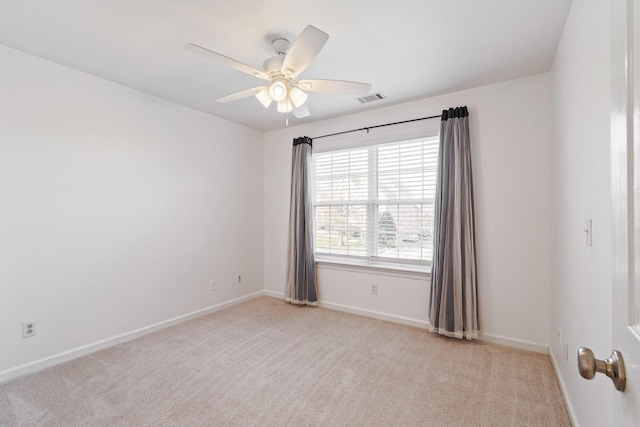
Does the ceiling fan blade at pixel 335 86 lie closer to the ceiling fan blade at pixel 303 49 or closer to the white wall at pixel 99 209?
the ceiling fan blade at pixel 303 49

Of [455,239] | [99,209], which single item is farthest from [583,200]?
[99,209]

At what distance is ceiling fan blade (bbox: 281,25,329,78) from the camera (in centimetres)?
161

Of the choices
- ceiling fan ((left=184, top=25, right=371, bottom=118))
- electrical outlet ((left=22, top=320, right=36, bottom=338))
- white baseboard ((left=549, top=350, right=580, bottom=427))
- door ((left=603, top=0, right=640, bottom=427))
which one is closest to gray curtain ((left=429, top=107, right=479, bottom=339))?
white baseboard ((left=549, top=350, right=580, bottom=427))

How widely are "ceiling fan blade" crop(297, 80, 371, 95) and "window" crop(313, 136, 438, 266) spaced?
149 centimetres

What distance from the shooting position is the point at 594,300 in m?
1.41

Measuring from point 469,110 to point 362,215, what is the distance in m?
1.66

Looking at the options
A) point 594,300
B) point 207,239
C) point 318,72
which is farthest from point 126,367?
point 594,300

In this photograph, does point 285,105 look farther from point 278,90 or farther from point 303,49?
point 303,49

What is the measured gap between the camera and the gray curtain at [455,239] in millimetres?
2938

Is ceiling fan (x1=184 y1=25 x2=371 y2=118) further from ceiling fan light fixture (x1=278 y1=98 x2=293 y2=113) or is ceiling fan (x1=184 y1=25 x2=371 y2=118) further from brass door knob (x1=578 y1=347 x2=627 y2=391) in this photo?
brass door knob (x1=578 y1=347 x2=627 y2=391)

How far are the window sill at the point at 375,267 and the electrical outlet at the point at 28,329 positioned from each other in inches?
112

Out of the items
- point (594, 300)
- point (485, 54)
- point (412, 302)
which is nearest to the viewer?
point (594, 300)

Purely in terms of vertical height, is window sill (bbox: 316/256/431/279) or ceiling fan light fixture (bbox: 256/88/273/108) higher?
ceiling fan light fixture (bbox: 256/88/273/108)

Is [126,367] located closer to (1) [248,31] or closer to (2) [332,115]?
(1) [248,31]
